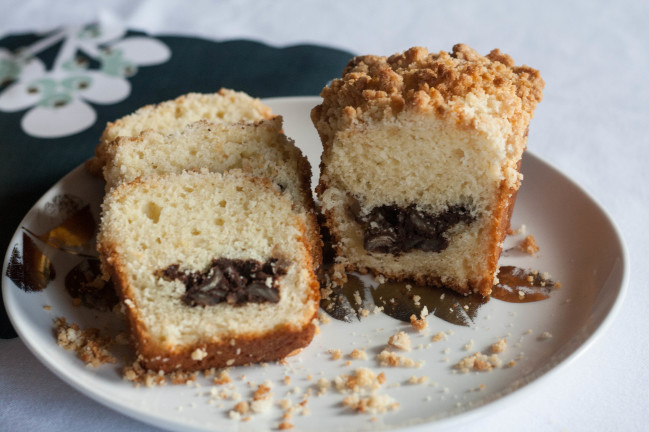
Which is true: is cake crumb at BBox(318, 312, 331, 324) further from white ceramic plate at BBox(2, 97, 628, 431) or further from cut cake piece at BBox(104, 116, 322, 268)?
cut cake piece at BBox(104, 116, 322, 268)

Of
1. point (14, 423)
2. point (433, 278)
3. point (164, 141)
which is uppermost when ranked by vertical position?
point (164, 141)

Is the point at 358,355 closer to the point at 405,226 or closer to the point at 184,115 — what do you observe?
the point at 405,226

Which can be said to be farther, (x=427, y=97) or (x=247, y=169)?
(x=247, y=169)

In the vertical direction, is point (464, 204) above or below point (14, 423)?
above

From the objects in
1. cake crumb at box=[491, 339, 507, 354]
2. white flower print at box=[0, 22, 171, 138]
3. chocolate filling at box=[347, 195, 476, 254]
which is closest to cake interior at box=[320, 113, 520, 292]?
chocolate filling at box=[347, 195, 476, 254]

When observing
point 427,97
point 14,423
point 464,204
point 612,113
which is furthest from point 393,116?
point 612,113

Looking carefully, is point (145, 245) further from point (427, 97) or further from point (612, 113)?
point (612, 113)

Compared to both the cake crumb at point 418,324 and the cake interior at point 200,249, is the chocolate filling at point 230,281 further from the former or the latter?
the cake crumb at point 418,324
